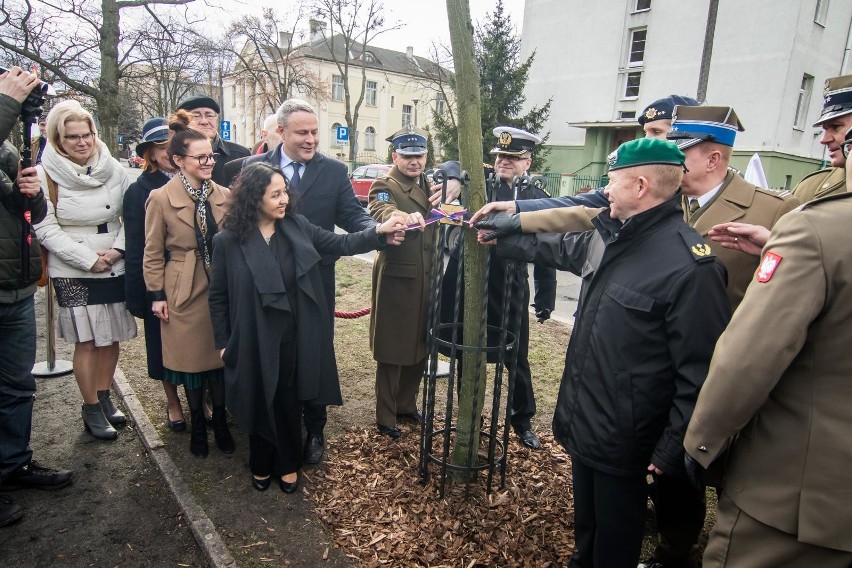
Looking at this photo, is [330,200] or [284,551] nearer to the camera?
[284,551]

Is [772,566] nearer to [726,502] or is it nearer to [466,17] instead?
[726,502]

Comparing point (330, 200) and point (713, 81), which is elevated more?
point (713, 81)

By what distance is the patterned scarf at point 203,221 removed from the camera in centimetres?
361

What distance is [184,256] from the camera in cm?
361

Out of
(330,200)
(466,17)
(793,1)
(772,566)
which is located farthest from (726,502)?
Result: (793,1)

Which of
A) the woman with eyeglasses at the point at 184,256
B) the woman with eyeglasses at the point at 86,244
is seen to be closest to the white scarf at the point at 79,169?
the woman with eyeglasses at the point at 86,244

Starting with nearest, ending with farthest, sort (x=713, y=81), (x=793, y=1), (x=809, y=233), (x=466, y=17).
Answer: (x=809, y=233)
(x=466, y=17)
(x=793, y=1)
(x=713, y=81)

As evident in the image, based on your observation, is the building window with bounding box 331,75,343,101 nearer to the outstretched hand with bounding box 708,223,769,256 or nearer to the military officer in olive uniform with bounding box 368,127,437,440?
the military officer in olive uniform with bounding box 368,127,437,440

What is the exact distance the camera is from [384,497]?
323 cm

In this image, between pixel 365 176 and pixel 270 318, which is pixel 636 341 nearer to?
pixel 270 318

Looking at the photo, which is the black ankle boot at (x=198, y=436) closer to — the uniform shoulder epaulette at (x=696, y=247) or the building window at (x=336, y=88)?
the uniform shoulder epaulette at (x=696, y=247)

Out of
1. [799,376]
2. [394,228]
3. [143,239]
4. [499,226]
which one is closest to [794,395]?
[799,376]

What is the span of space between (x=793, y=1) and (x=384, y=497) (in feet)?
87.7

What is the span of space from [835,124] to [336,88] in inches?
2090
